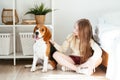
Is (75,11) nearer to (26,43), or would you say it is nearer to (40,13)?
(40,13)

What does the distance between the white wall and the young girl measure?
59 centimetres

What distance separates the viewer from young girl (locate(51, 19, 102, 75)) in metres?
2.95

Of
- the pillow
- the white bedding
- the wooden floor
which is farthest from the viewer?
the pillow

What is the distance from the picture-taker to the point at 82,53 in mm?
3086

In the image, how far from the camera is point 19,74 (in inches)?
116

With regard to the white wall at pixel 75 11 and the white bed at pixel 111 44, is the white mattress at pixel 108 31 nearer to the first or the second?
the white bed at pixel 111 44

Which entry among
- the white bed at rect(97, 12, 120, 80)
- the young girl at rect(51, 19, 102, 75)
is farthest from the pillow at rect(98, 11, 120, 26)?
the young girl at rect(51, 19, 102, 75)

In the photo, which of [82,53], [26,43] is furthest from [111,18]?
[26,43]

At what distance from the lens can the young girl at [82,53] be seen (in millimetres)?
2954

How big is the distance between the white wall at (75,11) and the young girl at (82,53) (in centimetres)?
59

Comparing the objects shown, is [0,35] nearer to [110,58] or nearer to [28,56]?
[28,56]

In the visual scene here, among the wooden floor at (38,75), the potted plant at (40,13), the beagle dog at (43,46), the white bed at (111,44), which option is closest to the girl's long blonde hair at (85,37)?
the white bed at (111,44)

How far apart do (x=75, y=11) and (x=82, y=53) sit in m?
0.86

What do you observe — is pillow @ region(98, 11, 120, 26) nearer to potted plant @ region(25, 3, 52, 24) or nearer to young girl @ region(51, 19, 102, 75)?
young girl @ region(51, 19, 102, 75)
